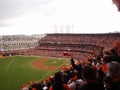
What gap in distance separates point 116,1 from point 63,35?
72.7 metres

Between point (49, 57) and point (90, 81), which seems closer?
point (90, 81)

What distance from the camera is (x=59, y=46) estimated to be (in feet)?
229

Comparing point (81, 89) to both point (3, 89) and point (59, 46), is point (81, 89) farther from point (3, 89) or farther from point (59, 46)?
point (59, 46)

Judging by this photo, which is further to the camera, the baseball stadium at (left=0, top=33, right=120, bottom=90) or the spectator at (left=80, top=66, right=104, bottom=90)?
the baseball stadium at (left=0, top=33, right=120, bottom=90)

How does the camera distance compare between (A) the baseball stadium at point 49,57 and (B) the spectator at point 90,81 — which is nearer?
(B) the spectator at point 90,81

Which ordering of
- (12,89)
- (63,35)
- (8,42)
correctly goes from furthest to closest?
(8,42)
(63,35)
(12,89)

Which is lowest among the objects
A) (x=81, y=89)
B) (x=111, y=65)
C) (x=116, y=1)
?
(x=81, y=89)

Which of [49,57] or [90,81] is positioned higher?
[90,81]

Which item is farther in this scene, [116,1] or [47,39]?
[47,39]

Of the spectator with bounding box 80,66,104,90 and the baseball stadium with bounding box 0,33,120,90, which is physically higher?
the spectator with bounding box 80,66,104,90

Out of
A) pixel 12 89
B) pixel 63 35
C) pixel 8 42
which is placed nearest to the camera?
pixel 12 89

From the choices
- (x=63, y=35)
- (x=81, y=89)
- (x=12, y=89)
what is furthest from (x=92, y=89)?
(x=63, y=35)

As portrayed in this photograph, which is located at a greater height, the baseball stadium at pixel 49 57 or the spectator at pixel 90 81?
the spectator at pixel 90 81

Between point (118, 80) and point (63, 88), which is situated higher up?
point (118, 80)
